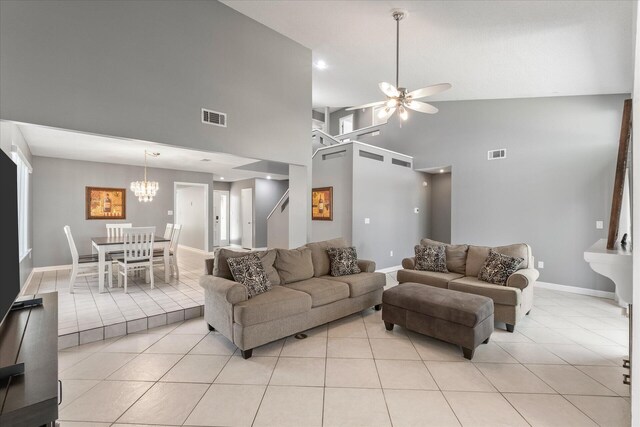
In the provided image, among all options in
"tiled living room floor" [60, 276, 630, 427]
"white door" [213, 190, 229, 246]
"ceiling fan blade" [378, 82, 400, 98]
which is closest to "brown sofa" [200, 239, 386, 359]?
"tiled living room floor" [60, 276, 630, 427]

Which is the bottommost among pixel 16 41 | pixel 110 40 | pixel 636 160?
pixel 636 160

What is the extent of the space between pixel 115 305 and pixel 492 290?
4637 millimetres

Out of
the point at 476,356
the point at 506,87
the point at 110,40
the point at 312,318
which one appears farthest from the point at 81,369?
the point at 506,87

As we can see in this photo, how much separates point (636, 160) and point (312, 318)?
110 inches

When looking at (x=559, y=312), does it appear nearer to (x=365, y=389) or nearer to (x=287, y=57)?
(x=365, y=389)

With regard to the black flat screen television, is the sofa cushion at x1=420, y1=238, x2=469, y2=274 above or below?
below

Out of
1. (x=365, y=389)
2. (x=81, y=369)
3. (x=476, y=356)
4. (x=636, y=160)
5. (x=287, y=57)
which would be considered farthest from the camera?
(x=287, y=57)

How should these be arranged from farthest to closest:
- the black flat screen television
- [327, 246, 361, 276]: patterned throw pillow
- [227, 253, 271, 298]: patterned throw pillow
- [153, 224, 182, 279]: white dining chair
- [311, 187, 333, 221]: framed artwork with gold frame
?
[311, 187, 333, 221]: framed artwork with gold frame → [153, 224, 182, 279]: white dining chair → [327, 246, 361, 276]: patterned throw pillow → [227, 253, 271, 298]: patterned throw pillow → the black flat screen television

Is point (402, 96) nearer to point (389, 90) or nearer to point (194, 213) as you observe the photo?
point (389, 90)

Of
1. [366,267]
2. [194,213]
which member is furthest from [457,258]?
[194,213]

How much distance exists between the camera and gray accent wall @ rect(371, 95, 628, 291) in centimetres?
484

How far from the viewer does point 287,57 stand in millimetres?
4734

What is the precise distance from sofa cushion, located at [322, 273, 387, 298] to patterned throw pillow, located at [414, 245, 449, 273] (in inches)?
30.0

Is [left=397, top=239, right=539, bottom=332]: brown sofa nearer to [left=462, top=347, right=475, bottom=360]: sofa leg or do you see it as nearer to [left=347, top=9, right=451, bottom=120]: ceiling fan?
[left=462, top=347, right=475, bottom=360]: sofa leg
